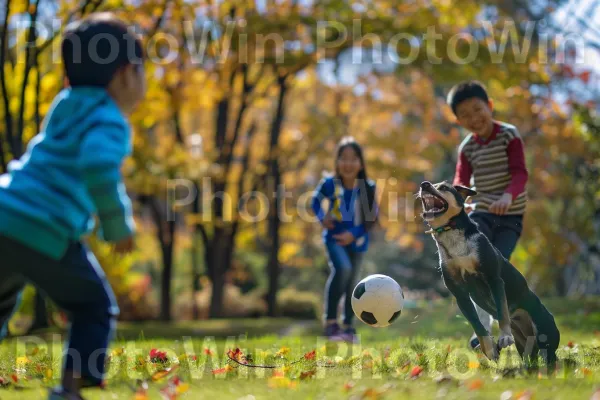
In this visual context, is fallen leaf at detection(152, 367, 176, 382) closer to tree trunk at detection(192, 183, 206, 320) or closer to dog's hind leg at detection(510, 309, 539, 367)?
dog's hind leg at detection(510, 309, 539, 367)

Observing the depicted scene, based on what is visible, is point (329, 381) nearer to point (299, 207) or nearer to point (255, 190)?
point (255, 190)

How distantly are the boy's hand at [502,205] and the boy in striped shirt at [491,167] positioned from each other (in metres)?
0.08

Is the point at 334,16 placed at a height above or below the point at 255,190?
above

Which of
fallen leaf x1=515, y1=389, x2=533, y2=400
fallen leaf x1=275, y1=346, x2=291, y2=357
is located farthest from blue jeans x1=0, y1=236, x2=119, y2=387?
fallen leaf x1=275, y1=346, x2=291, y2=357

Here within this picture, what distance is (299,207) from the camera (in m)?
20.7

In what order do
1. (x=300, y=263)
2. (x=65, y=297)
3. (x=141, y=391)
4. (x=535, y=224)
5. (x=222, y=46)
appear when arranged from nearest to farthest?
(x=65, y=297), (x=141, y=391), (x=222, y=46), (x=535, y=224), (x=300, y=263)

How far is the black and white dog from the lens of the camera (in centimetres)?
424

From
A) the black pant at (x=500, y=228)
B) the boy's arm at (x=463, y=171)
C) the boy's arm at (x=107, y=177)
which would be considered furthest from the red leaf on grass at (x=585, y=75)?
the boy's arm at (x=107, y=177)

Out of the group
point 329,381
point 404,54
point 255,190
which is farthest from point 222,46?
point 329,381

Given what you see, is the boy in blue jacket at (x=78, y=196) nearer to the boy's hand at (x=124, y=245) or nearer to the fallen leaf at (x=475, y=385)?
the boy's hand at (x=124, y=245)

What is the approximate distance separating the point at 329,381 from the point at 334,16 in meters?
11.7

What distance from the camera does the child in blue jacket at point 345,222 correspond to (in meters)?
6.99

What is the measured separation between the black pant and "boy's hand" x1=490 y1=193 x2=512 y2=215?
0.86ft

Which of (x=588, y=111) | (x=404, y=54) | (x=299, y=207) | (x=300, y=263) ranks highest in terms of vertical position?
(x=404, y=54)
